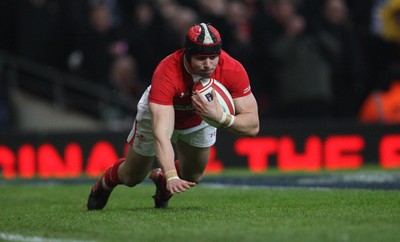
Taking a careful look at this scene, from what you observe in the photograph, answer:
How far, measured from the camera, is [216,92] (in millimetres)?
9352

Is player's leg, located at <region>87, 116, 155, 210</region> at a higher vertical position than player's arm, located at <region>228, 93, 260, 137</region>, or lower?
lower

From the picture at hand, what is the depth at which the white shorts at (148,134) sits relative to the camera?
9.92m

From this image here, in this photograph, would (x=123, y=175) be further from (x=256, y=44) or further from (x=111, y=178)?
(x=256, y=44)

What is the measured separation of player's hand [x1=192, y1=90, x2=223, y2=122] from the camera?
9156 millimetres

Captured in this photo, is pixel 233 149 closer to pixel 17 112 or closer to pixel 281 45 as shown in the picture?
pixel 281 45

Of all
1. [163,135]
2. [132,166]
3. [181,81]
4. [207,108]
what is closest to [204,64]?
[181,81]

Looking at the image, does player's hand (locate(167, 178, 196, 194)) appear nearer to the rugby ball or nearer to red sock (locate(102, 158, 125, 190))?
the rugby ball

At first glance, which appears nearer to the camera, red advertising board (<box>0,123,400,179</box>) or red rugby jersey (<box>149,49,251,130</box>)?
red rugby jersey (<box>149,49,251,130</box>)

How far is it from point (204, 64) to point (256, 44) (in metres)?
9.57

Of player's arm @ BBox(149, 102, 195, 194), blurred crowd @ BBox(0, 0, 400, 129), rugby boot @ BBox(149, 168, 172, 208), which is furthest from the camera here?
blurred crowd @ BBox(0, 0, 400, 129)

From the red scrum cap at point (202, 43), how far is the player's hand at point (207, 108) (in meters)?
0.40

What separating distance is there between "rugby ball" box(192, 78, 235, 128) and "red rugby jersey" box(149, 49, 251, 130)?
113 millimetres

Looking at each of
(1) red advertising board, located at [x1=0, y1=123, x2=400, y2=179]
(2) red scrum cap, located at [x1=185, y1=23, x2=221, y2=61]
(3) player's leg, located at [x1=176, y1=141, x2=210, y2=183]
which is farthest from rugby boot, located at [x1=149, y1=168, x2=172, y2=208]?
(1) red advertising board, located at [x1=0, y1=123, x2=400, y2=179]

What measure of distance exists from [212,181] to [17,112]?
16.6ft
